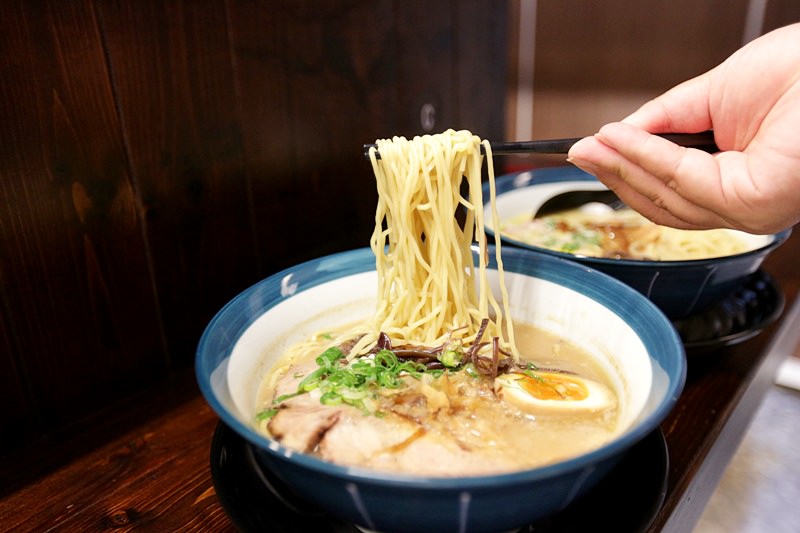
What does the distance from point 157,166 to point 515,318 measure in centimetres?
94

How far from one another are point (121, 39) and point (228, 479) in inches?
37.5

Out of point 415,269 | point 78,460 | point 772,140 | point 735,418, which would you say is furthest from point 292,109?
point 735,418

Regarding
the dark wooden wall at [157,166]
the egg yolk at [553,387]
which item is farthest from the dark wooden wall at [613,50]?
the egg yolk at [553,387]

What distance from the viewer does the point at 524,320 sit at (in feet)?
5.04

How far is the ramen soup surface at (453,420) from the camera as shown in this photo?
3.33 ft

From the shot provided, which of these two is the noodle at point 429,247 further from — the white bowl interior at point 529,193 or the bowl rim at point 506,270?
the white bowl interior at point 529,193

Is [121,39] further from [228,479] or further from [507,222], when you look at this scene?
[507,222]

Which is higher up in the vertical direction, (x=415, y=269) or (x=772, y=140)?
(x=772, y=140)

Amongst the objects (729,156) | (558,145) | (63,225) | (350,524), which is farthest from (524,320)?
(63,225)

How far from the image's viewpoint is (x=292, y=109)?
5.80 ft

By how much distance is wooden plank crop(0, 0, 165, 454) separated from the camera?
122 centimetres

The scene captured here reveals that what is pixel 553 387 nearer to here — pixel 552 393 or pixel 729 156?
pixel 552 393

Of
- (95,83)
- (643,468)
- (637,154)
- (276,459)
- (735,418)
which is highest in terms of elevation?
(95,83)

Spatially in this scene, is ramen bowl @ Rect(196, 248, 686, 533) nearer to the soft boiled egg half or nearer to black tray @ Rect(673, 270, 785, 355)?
the soft boiled egg half
